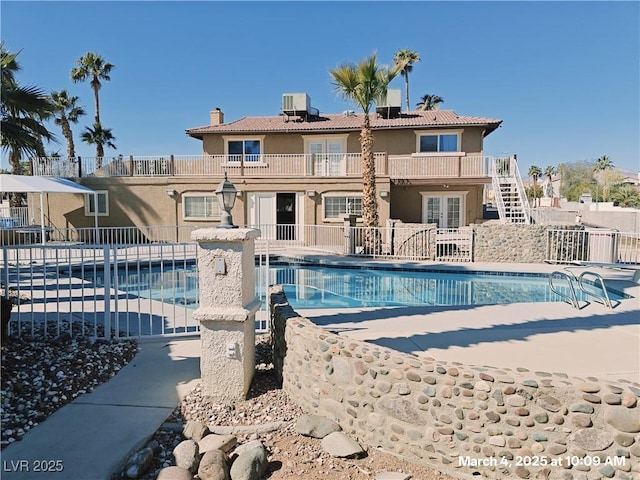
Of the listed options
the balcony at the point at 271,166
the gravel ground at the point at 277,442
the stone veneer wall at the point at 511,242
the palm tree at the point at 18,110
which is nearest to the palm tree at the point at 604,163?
the balcony at the point at 271,166

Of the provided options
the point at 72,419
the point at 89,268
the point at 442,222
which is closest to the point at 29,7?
the point at 89,268

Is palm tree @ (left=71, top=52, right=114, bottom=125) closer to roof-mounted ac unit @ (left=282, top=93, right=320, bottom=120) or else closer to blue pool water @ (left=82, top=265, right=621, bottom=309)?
roof-mounted ac unit @ (left=282, top=93, right=320, bottom=120)

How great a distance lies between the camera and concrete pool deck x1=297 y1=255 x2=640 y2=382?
5.21m

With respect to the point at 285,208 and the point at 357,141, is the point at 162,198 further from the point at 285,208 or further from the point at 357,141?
the point at 357,141

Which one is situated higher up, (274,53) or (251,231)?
(274,53)

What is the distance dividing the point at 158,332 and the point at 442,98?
45639mm

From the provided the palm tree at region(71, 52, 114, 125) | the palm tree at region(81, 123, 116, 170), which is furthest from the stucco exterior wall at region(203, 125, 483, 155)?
the palm tree at region(71, 52, 114, 125)

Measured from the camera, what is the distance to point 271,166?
20844 mm

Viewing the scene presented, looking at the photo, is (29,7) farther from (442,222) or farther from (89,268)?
(442,222)

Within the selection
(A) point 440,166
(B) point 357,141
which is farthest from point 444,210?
(B) point 357,141

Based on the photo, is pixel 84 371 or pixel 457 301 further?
pixel 457 301

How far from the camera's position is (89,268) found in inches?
522

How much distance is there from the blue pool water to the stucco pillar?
4.91 m

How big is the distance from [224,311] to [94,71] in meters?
35.0
